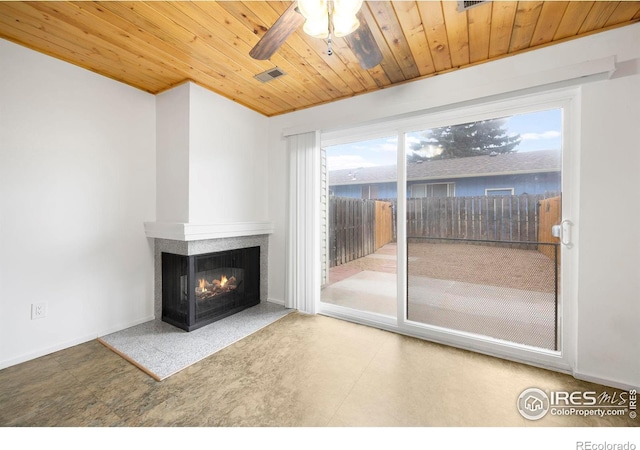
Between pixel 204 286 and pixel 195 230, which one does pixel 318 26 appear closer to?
pixel 195 230

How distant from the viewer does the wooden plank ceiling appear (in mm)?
1694

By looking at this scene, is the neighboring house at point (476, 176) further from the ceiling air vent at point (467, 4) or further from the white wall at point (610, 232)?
the ceiling air vent at point (467, 4)

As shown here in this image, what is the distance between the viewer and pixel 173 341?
8.13 ft

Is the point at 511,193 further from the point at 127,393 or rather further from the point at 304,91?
the point at 127,393

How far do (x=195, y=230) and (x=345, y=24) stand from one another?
2.15 metres

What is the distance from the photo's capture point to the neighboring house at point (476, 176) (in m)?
2.18

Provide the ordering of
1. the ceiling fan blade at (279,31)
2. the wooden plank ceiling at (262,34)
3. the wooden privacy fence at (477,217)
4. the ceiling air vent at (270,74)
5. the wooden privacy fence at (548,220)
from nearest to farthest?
the ceiling fan blade at (279,31) < the wooden plank ceiling at (262,34) < the wooden privacy fence at (548,220) < the wooden privacy fence at (477,217) < the ceiling air vent at (270,74)

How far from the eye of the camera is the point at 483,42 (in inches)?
79.7

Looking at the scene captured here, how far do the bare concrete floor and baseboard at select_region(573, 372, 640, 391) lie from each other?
0.05m

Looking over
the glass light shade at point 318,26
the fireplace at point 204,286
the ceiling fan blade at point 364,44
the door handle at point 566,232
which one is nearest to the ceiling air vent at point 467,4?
the ceiling fan blade at point 364,44

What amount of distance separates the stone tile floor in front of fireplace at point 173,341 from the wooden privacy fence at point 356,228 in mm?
1062

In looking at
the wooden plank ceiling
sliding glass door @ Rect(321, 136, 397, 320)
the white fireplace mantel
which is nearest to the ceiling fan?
the wooden plank ceiling

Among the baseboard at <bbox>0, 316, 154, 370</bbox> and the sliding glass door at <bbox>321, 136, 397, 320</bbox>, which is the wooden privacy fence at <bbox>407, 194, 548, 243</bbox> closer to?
the sliding glass door at <bbox>321, 136, 397, 320</bbox>

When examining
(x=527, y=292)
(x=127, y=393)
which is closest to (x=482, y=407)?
(x=527, y=292)
